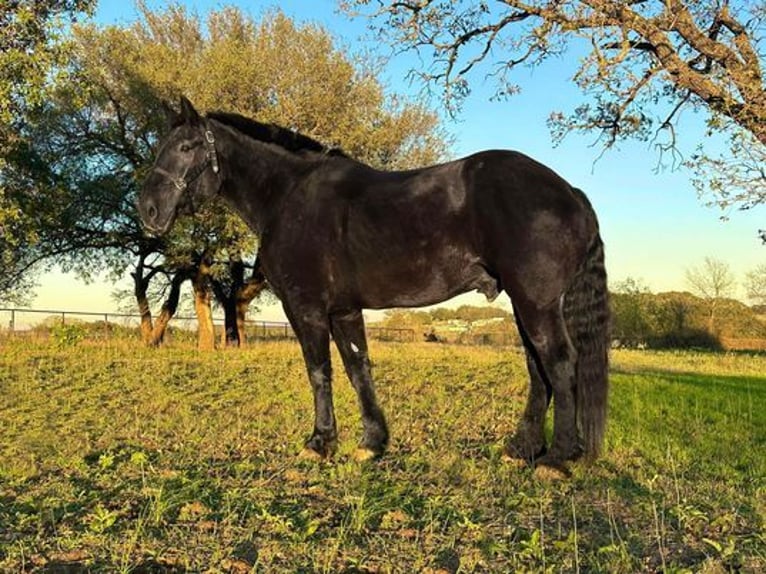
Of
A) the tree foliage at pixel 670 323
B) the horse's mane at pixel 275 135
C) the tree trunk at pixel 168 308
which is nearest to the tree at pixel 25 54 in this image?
the horse's mane at pixel 275 135

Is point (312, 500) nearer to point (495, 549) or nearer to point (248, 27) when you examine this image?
point (495, 549)

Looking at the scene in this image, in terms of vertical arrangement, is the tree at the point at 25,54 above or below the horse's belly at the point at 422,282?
above

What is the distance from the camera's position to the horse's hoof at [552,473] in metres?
5.03

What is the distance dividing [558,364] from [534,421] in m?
0.87

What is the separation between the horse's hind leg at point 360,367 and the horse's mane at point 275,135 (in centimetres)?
160

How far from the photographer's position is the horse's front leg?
5.98 metres

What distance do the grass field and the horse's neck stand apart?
7.56 feet

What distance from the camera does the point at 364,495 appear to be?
4.18 meters

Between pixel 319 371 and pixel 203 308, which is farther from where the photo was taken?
pixel 203 308

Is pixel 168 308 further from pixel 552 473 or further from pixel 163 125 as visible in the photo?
pixel 552 473

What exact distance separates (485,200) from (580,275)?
98 cm

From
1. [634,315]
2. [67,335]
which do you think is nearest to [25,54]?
[67,335]

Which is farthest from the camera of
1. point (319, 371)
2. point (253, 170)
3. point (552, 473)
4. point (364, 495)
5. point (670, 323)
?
point (670, 323)

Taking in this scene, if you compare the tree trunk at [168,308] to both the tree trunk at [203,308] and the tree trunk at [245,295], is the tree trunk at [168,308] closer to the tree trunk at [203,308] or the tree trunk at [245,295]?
the tree trunk at [203,308]
